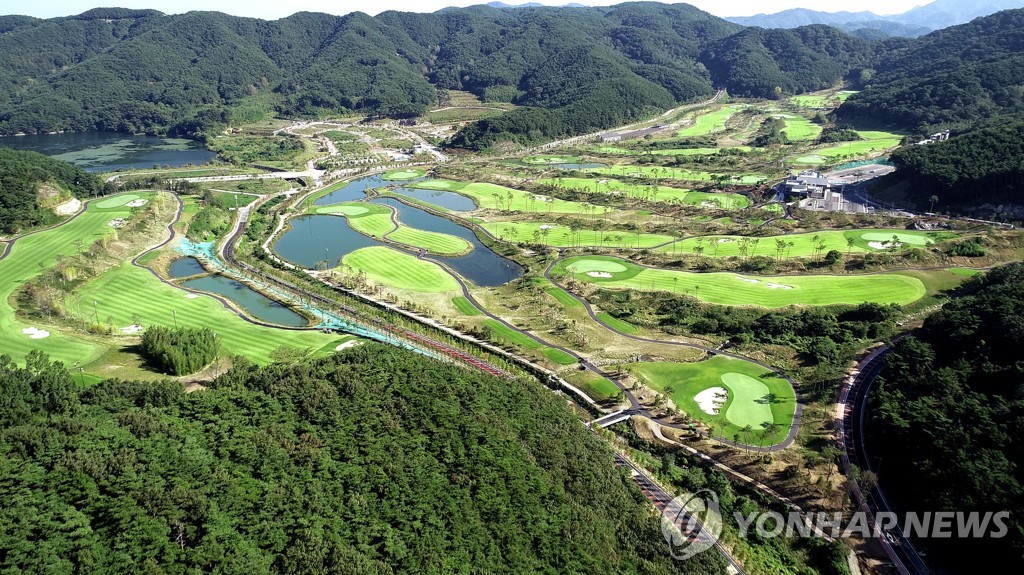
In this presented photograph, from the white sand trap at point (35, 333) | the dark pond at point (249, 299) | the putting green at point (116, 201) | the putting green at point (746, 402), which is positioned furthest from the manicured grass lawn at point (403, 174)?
the putting green at point (746, 402)

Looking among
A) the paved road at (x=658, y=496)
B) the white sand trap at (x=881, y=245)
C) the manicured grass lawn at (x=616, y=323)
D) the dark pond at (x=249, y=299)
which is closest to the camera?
the paved road at (x=658, y=496)

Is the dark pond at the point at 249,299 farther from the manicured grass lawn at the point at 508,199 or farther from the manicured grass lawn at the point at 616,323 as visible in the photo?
the manicured grass lawn at the point at 508,199

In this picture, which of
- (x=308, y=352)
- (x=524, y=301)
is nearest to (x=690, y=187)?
(x=524, y=301)

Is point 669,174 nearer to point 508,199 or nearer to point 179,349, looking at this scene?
point 508,199

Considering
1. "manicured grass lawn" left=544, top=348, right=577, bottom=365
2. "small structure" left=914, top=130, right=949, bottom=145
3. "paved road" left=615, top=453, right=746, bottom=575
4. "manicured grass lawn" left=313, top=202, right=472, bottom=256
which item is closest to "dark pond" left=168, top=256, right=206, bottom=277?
"manicured grass lawn" left=313, top=202, right=472, bottom=256

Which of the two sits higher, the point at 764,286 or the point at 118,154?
the point at 118,154

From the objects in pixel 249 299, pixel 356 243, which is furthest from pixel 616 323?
pixel 356 243
